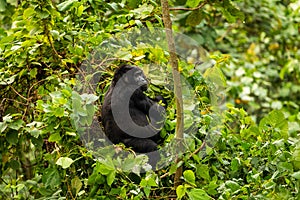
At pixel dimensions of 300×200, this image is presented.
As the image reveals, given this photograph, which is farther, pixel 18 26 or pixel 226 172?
pixel 18 26

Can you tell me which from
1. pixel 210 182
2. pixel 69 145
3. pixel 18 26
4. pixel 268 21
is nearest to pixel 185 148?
pixel 210 182

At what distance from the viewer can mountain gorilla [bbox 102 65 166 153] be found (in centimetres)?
190

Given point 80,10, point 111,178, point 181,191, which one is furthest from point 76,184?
point 80,10

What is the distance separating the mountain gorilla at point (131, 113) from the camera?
190cm

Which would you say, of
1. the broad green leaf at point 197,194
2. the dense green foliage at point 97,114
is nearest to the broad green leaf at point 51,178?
the dense green foliage at point 97,114

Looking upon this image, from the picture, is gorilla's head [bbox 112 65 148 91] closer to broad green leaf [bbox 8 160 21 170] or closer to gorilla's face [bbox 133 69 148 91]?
gorilla's face [bbox 133 69 148 91]

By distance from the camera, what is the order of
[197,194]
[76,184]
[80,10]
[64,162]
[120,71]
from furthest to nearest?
[80,10] → [120,71] → [76,184] → [64,162] → [197,194]

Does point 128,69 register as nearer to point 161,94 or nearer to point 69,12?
point 161,94

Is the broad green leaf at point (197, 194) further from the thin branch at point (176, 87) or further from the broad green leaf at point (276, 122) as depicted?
the broad green leaf at point (276, 122)

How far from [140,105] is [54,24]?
0.40 meters

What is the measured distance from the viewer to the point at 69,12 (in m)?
2.16

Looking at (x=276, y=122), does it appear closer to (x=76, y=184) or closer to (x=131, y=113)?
(x=131, y=113)

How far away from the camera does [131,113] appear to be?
1982mm

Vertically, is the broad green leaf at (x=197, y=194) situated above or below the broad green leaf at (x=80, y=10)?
below
